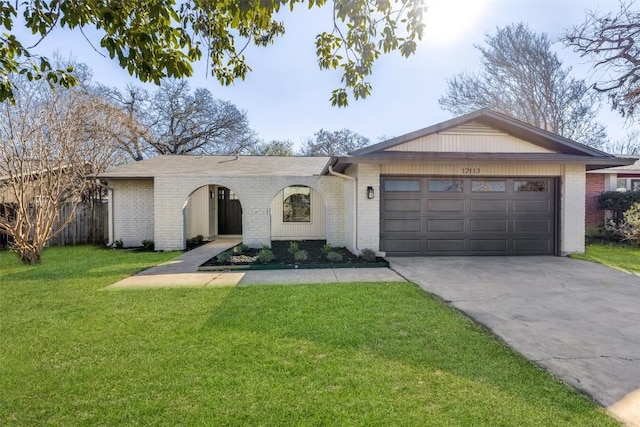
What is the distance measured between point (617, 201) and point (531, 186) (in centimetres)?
614

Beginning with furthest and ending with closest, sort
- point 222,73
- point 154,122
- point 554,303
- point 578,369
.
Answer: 1. point 154,122
2. point 554,303
3. point 222,73
4. point 578,369

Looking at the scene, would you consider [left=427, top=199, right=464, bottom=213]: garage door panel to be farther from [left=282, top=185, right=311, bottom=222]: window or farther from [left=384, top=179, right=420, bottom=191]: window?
[left=282, top=185, right=311, bottom=222]: window

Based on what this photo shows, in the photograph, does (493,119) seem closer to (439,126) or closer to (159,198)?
(439,126)

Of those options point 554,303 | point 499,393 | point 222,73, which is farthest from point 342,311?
point 222,73

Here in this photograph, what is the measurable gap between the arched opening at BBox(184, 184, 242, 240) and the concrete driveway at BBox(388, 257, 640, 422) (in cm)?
907

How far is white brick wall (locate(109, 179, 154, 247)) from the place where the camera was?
12219mm

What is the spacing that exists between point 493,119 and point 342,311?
756 centimetres

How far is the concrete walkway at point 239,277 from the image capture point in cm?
654

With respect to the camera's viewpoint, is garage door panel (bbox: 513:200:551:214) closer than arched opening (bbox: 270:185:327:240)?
Yes

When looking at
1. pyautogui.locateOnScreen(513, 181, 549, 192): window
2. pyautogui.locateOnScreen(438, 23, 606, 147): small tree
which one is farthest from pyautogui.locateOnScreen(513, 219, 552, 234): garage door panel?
pyautogui.locateOnScreen(438, 23, 606, 147): small tree

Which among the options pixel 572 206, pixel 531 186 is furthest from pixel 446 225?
pixel 572 206

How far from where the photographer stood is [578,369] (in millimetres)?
3121

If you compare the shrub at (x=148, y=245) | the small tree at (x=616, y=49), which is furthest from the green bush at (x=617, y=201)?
the shrub at (x=148, y=245)

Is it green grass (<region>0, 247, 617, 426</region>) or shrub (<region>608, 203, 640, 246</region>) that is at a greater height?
shrub (<region>608, 203, 640, 246</region>)
